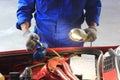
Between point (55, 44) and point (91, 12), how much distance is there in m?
0.32

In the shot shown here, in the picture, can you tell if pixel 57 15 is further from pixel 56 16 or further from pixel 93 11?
pixel 93 11

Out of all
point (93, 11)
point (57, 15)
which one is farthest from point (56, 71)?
point (93, 11)

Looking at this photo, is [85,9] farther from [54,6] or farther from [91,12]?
[54,6]

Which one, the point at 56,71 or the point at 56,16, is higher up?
the point at 56,16

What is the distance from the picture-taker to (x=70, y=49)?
191 centimetres

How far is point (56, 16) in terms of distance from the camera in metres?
2.24

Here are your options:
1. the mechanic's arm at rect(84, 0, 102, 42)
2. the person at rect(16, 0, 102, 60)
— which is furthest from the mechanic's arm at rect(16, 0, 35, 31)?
the mechanic's arm at rect(84, 0, 102, 42)

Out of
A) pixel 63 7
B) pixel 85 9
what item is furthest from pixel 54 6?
pixel 85 9

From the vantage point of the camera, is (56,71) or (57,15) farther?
(57,15)

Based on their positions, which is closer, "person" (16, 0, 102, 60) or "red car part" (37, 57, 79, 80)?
"red car part" (37, 57, 79, 80)

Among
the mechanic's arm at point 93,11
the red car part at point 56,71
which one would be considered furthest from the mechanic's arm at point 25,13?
the red car part at point 56,71

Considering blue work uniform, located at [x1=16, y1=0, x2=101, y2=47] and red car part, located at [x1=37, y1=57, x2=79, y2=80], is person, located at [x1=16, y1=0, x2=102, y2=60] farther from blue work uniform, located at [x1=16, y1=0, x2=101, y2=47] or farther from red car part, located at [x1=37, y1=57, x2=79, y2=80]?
red car part, located at [x1=37, y1=57, x2=79, y2=80]

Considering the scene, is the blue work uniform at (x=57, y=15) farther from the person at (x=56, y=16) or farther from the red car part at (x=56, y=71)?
the red car part at (x=56, y=71)

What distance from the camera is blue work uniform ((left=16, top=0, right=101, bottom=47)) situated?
223 cm
